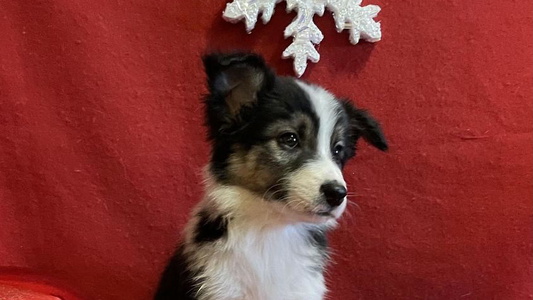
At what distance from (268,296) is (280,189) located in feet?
1.03

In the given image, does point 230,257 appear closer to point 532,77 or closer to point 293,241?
point 293,241

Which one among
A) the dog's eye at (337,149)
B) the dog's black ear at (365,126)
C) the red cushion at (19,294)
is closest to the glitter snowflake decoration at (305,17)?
the dog's black ear at (365,126)

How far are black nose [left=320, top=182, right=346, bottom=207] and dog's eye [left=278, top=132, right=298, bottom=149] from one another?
0.56ft

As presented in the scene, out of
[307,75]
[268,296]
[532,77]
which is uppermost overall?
[307,75]

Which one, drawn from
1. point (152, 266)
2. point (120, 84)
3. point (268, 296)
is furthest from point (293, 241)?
point (120, 84)

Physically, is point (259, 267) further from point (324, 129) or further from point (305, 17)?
point (305, 17)

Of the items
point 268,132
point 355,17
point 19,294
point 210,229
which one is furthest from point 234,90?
point 19,294

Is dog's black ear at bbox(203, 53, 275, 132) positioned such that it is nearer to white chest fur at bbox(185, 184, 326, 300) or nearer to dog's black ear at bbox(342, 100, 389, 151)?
white chest fur at bbox(185, 184, 326, 300)

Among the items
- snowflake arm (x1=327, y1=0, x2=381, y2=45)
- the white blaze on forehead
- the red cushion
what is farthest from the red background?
the white blaze on forehead

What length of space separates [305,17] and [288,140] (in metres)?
0.62

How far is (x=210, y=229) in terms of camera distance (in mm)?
1893

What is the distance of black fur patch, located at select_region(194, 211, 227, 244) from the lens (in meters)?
1.88

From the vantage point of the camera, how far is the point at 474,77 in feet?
7.86

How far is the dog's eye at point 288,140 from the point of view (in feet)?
5.97
